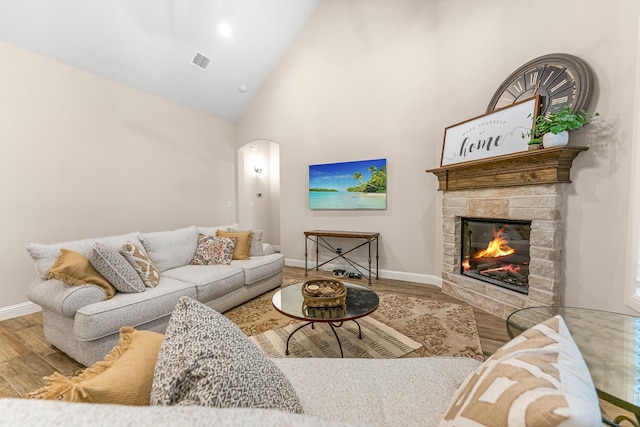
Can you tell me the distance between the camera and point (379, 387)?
1052mm

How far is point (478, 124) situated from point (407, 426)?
3101 mm

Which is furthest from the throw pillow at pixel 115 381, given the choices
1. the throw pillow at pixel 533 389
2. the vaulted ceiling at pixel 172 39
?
the vaulted ceiling at pixel 172 39

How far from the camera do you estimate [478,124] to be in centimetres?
303

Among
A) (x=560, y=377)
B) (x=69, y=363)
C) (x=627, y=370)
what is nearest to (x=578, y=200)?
(x=627, y=370)

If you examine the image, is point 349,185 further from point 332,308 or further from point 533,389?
point 533,389

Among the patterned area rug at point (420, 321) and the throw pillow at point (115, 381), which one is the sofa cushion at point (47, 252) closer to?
the patterned area rug at point (420, 321)

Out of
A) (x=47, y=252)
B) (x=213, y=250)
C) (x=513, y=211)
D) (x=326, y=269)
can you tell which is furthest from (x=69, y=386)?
(x=326, y=269)

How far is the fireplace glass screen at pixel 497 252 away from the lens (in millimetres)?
2732

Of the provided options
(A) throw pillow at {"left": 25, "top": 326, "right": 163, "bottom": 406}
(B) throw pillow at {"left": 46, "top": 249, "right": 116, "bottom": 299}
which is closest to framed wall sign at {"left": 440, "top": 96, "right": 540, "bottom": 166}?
(A) throw pillow at {"left": 25, "top": 326, "right": 163, "bottom": 406}

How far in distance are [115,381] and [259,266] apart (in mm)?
2574

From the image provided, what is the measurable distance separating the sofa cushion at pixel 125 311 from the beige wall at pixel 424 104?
106 inches

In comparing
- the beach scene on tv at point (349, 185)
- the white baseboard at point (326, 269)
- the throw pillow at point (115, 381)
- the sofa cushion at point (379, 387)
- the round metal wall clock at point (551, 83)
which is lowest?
the white baseboard at point (326, 269)

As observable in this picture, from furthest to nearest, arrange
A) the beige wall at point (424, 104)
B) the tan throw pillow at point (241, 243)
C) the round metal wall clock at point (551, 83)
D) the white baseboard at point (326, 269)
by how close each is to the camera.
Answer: the tan throw pillow at point (241, 243), the white baseboard at point (326, 269), the round metal wall clock at point (551, 83), the beige wall at point (424, 104)

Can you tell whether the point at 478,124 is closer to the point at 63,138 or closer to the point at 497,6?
the point at 497,6
